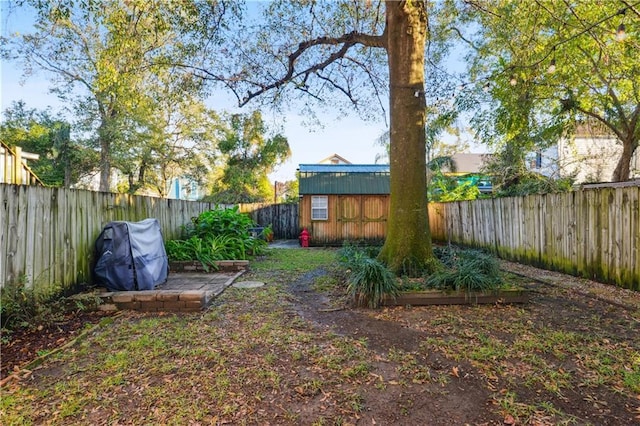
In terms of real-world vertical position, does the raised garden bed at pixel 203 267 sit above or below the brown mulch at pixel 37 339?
above

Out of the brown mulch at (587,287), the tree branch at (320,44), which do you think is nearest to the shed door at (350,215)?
the tree branch at (320,44)

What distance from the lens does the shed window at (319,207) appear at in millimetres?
13555

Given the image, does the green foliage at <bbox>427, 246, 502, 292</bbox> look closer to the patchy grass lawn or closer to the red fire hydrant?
the patchy grass lawn

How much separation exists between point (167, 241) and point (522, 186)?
11.9m

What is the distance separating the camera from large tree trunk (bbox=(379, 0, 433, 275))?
552 centimetres

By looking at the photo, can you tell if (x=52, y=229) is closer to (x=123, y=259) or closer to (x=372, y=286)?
(x=123, y=259)

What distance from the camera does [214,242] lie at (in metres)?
7.80

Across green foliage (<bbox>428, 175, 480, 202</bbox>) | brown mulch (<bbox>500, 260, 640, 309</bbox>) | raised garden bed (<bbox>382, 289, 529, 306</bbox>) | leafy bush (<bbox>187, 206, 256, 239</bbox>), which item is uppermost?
green foliage (<bbox>428, 175, 480, 202</bbox>)

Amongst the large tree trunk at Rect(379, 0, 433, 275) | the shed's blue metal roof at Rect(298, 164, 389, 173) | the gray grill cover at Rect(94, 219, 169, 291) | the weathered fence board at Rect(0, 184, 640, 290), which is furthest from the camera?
the shed's blue metal roof at Rect(298, 164, 389, 173)

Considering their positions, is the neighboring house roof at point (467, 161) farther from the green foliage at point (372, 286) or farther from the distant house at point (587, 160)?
the green foliage at point (372, 286)

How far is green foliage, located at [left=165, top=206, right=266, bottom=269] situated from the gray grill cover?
2.13 meters

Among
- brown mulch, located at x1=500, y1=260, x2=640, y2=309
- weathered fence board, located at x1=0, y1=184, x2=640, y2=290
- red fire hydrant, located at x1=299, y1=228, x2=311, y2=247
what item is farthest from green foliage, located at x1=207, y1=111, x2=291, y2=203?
brown mulch, located at x1=500, y1=260, x2=640, y2=309

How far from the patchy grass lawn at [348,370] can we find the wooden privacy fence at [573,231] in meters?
1.46

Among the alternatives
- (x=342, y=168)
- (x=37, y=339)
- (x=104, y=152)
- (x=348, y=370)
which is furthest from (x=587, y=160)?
(x=104, y=152)
